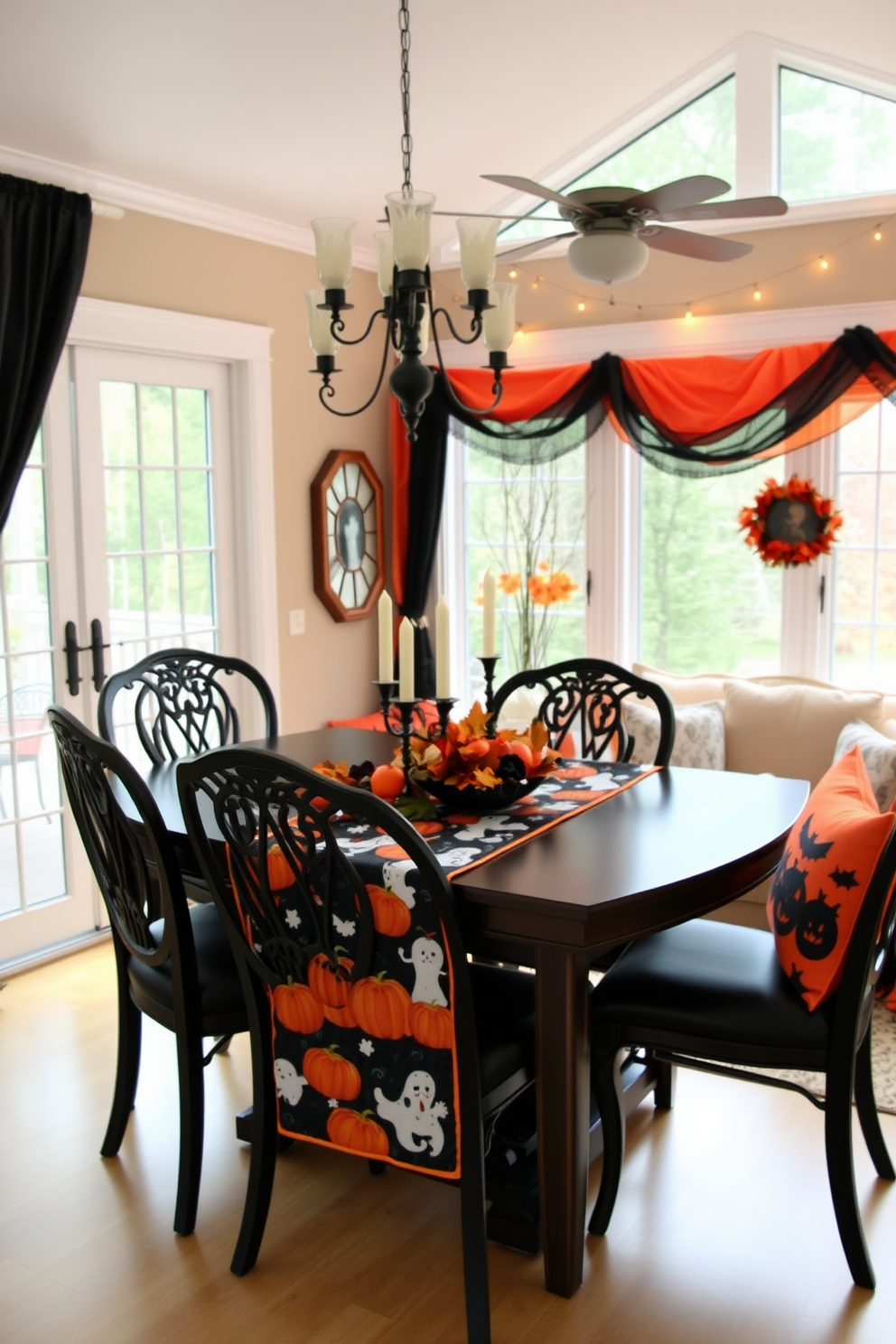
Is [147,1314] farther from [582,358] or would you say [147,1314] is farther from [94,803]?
[582,358]

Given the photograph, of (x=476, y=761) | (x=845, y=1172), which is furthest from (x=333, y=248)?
(x=845, y=1172)

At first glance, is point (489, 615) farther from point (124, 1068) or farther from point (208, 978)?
point (124, 1068)

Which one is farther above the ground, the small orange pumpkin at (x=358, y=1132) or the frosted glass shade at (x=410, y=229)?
the frosted glass shade at (x=410, y=229)

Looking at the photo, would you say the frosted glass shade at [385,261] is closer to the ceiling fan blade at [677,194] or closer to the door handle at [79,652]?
the ceiling fan blade at [677,194]

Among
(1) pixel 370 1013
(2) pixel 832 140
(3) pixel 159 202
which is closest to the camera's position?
(1) pixel 370 1013

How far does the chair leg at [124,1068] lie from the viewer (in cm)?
275

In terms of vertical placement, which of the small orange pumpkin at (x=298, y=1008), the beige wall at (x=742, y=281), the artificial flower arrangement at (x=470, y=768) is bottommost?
the small orange pumpkin at (x=298, y=1008)

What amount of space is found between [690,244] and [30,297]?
2.05 metres

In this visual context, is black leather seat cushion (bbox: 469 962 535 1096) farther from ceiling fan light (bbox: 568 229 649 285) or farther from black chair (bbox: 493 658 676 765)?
ceiling fan light (bbox: 568 229 649 285)

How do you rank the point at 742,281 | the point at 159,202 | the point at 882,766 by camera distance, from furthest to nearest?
1. the point at 742,281
2. the point at 159,202
3. the point at 882,766

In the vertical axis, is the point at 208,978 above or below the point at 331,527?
below

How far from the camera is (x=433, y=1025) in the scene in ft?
6.73

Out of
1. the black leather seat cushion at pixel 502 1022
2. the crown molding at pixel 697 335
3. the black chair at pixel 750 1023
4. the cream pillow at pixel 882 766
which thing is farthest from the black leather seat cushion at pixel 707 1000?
the crown molding at pixel 697 335

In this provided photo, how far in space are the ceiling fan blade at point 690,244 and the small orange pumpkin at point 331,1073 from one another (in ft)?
6.11
